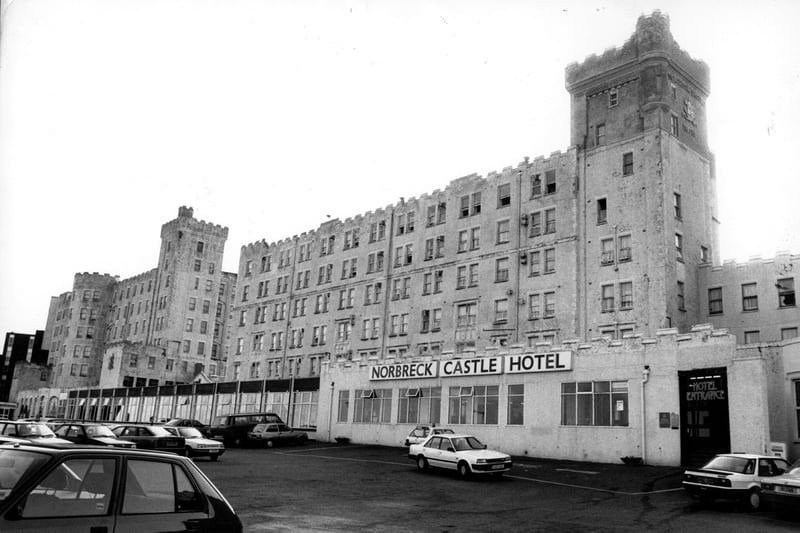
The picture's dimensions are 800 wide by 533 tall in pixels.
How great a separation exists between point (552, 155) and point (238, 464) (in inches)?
1355

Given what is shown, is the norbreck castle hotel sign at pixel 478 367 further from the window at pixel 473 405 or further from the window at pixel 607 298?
the window at pixel 607 298

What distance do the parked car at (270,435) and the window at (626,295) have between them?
23462 millimetres

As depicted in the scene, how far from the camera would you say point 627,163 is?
4934 centimetres

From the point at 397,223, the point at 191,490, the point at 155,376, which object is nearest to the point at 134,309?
the point at 155,376

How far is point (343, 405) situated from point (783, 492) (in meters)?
36.3

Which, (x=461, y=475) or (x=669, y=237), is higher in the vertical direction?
(x=669, y=237)

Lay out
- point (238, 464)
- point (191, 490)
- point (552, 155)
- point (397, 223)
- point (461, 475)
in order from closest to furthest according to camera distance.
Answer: point (191, 490), point (461, 475), point (238, 464), point (552, 155), point (397, 223)

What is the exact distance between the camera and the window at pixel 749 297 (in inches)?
1811

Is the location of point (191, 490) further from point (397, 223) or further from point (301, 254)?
point (301, 254)

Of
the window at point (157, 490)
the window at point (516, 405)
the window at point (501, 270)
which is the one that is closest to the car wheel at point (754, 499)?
the window at point (157, 490)

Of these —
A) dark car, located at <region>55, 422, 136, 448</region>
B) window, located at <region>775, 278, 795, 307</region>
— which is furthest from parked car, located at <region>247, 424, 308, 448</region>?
window, located at <region>775, 278, 795, 307</region>

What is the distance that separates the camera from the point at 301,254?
241ft

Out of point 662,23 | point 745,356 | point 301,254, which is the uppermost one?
point 662,23

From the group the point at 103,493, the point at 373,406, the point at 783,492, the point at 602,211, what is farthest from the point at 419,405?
the point at 103,493
